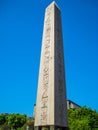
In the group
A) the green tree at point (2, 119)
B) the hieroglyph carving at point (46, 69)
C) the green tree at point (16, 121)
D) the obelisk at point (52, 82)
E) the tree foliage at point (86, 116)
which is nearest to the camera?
the obelisk at point (52, 82)

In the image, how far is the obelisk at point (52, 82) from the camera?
8.23m

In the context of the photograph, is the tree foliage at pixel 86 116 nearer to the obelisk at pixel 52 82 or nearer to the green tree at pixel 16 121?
the green tree at pixel 16 121

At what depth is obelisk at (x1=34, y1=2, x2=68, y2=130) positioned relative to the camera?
8.23 meters

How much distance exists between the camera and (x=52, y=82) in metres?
8.71

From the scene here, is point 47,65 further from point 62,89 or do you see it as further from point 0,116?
point 0,116

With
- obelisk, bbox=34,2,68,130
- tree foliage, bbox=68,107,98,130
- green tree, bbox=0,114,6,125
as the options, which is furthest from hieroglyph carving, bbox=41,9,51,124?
green tree, bbox=0,114,6,125

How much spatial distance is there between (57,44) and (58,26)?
1105 millimetres

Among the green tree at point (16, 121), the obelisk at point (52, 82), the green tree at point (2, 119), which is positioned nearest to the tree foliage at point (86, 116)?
the green tree at point (16, 121)

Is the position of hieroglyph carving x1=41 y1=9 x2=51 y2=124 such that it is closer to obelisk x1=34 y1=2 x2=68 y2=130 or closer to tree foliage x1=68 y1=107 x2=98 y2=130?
obelisk x1=34 y1=2 x2=68 y2=130

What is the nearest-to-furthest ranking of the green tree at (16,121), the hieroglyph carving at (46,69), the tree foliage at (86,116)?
the hieroglyph carving at (46,69) < the tree foliage at (86,116) < the green tree at (16,121)

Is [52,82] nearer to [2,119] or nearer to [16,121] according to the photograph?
[16,121]

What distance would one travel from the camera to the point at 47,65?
936 cm

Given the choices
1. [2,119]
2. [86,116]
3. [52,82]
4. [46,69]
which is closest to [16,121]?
[2,119]

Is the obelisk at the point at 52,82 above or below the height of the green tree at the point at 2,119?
below
